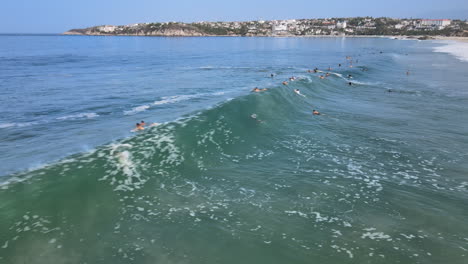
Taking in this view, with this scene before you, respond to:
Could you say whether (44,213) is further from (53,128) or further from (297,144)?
(297,144)

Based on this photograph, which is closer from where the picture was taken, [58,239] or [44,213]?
[58,239]

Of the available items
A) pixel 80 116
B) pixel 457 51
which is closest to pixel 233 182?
pixel 80 116

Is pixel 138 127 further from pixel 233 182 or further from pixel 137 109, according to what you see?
pixel 233 182

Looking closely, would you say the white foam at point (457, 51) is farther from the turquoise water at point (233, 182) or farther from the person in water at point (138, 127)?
the person in water at point (138, 127)

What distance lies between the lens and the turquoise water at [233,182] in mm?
10758

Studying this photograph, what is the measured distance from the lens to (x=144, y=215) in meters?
12.5

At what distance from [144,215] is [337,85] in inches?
1419

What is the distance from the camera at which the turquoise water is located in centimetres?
1076

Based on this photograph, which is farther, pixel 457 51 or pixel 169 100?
pixel 457 51

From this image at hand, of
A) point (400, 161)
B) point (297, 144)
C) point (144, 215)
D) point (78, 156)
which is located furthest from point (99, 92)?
point (400, 161)

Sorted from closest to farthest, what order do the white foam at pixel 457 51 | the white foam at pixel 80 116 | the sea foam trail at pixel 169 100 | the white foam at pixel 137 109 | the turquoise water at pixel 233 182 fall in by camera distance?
the turquoise water at pixel 233 182
the white foam at pixel 80 116
the white foam at pixel 137 109
the sea foam trail at pixel 169 100
the white foam at pixel 457 51

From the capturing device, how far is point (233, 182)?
15.2m

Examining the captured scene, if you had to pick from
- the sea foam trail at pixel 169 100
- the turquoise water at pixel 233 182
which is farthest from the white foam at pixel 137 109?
the turquoise water at pixel 233 182

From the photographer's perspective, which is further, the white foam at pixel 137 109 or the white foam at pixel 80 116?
the white foam at pixel 137 109
